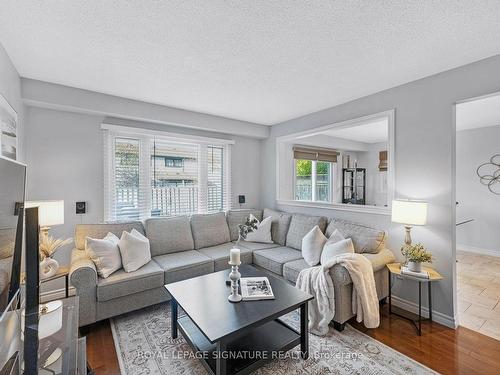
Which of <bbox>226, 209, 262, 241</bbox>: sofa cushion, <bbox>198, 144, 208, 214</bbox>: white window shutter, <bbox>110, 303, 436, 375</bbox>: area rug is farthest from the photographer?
<bbox>198, 144, 208, 214</bbox>: white window shutter

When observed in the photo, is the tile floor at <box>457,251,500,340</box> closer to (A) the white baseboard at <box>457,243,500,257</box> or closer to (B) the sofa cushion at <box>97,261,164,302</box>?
(A) the white baseboard at <box>457,243,500,257</box>

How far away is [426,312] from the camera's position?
8.11 ft

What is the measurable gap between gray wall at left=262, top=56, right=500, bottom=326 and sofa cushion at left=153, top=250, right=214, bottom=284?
2153 mm

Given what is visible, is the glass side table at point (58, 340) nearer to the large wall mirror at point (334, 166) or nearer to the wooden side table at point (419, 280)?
the wooden side table at point (419, 280)

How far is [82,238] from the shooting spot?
2.74 m

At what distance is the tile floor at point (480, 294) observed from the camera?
234cm

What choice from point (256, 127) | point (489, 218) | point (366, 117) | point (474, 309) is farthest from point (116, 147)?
point (489, 218)

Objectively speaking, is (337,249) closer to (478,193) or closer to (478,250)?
(478,250)

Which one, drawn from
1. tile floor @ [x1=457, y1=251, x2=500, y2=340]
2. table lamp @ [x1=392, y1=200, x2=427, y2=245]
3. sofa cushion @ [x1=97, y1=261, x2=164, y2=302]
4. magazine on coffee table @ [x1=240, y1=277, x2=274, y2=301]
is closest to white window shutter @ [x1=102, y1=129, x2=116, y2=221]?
sofa cushion @ [x1=97, y1=261, x2=164, y2=302]

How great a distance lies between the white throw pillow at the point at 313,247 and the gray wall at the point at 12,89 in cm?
310

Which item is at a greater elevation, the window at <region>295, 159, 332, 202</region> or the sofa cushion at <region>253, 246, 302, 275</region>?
the window at <region>295, 159, 332, 202</region>

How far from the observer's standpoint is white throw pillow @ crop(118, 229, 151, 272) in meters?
2.53

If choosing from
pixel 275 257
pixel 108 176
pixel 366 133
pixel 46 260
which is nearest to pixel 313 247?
pixel 275 257

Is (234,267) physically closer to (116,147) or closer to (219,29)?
(219,29)
